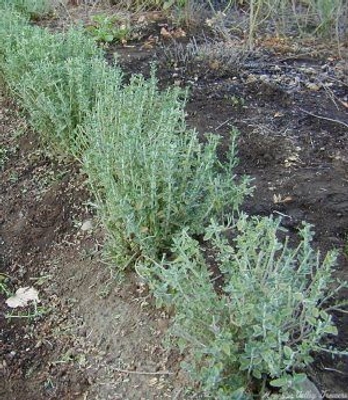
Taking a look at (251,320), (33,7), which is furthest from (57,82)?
(33,7)

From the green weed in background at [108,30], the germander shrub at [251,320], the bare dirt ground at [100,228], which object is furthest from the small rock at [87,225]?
the green weed in background at [108,30]

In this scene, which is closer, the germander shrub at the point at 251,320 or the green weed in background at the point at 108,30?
the germander shrub at the point at 251,320

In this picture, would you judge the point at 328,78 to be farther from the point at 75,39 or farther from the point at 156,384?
the point at 156,384

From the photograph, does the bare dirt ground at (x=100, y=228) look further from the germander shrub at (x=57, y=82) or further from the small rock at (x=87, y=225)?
the germander shrub at (x=57, y=82)

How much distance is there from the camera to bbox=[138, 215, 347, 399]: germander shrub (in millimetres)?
1692

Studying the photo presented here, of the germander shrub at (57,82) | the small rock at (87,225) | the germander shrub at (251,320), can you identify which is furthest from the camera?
the germander shrub at (57,82)

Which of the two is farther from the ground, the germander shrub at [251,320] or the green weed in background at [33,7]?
the germander shrub at [251,320]

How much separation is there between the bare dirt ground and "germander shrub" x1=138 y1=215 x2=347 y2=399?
0.22 m

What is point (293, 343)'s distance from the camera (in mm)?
1851

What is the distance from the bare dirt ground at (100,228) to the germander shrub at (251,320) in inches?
8.8

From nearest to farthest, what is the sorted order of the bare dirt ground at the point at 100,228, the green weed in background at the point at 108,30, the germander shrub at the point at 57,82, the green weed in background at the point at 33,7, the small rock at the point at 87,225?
the bare dirt ground at the point at 100,228
the small rock at the point at 87,225
the germander shrub at the point at 57,82
the green weed in background at the point at 108,30
the green weed in background at the point at 33,7

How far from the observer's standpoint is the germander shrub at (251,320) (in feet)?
5.55

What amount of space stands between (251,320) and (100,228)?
1.30 m

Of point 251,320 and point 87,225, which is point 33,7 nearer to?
point 87,225
